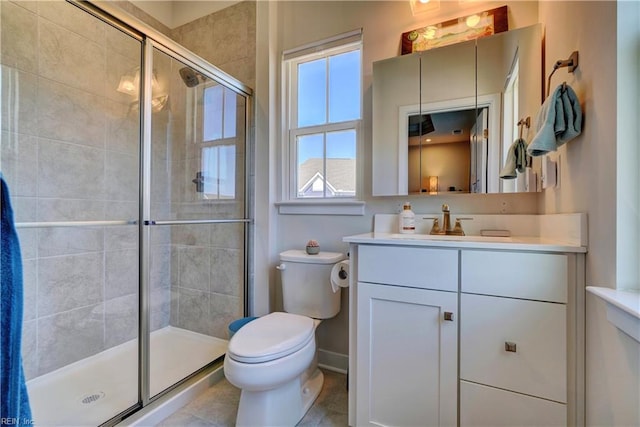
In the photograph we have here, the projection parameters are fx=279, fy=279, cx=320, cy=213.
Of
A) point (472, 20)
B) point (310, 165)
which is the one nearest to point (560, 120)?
point (472, 20)

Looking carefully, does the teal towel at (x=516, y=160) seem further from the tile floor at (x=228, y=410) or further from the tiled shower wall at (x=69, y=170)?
the tiled shower wall at (x=69, y=170)

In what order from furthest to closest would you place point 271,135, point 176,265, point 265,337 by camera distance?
point 176,265, point 271,135, point 265,337

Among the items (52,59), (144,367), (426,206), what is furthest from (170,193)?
(426,206)

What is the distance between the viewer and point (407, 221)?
154 cm

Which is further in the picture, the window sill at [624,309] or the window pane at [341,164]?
the window pane at [341,164]

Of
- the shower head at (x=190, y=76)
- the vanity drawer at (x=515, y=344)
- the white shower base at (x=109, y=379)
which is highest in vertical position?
the shower head at (x=190, y=76)

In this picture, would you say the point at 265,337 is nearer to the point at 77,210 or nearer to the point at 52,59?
the point at 77,210

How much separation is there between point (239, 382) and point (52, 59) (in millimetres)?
2063

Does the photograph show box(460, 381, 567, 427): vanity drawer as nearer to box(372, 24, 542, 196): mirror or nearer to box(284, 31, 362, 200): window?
box(372, 24, 542, 196): mirror

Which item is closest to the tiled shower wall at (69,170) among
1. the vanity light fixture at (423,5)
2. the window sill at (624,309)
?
the vanity light fixture at (423,5)

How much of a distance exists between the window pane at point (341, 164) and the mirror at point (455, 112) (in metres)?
0.17

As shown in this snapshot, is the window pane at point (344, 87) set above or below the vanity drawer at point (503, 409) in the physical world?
above

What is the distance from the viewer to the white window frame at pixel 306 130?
5.76 ft

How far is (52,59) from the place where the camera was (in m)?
1.62
